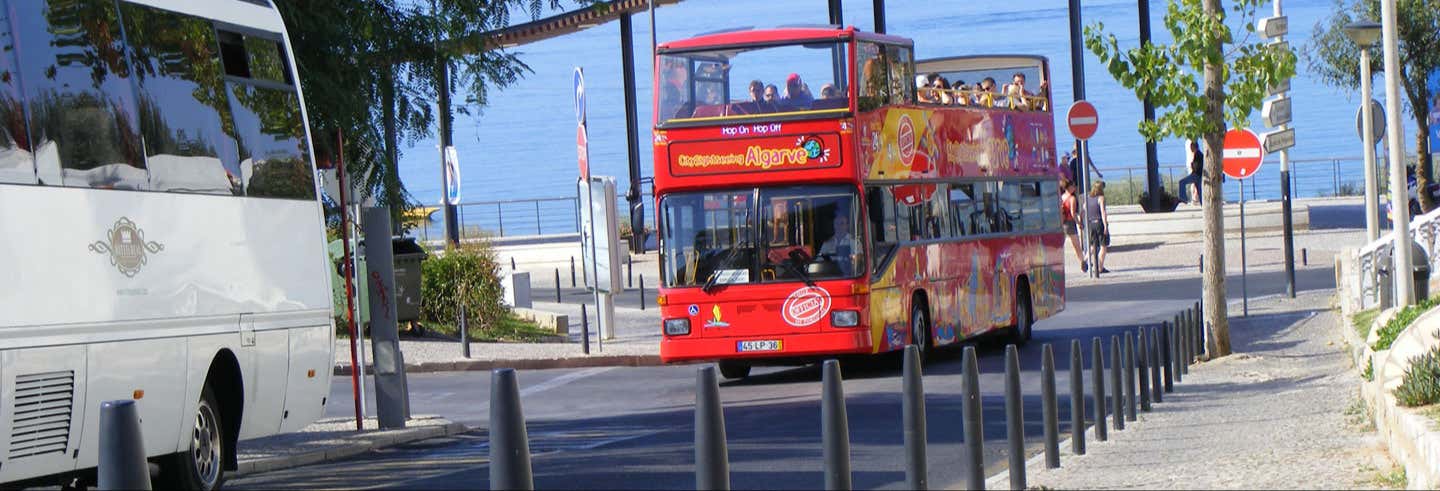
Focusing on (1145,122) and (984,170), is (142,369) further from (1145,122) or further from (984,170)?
(984,170)

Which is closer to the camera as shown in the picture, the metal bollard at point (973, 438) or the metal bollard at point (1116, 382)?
the metal bollard at point (973, 438)

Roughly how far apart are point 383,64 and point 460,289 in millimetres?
13365

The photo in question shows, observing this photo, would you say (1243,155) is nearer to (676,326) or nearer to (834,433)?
(676,326)

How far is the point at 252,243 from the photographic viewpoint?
13.3m

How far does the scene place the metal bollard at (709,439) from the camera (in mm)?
7715

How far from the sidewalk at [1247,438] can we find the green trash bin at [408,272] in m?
10.4

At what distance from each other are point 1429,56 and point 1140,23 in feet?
22.3

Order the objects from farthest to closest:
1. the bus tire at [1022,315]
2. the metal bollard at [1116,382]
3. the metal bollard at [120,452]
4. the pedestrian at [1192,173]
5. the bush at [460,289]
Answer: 1. the pedestrian at [1192,173]
2. the bush at [460,289]
3. the bus tire at [1022,315]
4. the metal bollard at [1116,382]
5. the metal bollard at [120,452]

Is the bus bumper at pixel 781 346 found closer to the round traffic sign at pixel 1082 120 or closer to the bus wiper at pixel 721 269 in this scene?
the bus wiper at pixel 721 269

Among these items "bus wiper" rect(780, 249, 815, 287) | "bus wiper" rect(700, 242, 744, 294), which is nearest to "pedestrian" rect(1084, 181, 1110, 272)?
"bus wiper" rect(780, 249, 815, 287)

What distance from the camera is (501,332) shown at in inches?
1194

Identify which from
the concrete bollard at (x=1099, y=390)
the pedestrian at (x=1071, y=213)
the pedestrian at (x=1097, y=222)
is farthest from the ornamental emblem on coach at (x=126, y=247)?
the pedestrian at (x=1071, y=213)

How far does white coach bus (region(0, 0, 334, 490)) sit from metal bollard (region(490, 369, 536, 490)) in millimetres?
4192

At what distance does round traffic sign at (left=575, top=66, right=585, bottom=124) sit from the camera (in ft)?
83.6
